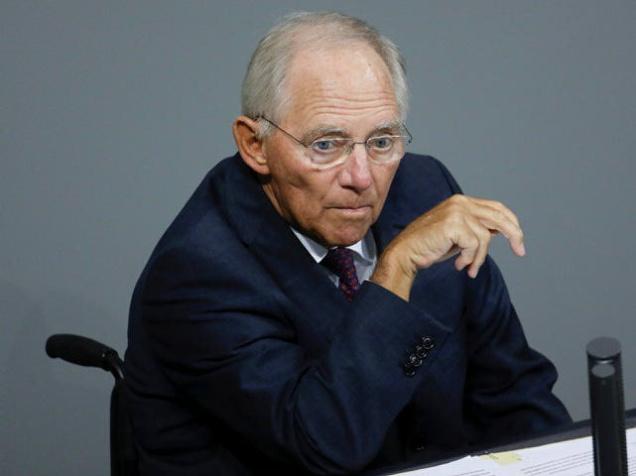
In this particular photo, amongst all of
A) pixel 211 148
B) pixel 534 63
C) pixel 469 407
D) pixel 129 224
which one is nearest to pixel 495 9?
pixel 534 63

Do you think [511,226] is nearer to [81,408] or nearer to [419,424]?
[419,424]

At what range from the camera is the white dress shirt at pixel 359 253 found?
1.99 meters

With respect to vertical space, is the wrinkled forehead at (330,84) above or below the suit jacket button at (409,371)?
above

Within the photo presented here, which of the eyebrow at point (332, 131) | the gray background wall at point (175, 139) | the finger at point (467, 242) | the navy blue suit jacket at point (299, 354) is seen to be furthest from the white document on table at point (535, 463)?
the gray background wall at point (175, 139)

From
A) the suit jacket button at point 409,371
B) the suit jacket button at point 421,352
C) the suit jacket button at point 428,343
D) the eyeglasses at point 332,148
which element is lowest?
the suit jacket button at point 409,371

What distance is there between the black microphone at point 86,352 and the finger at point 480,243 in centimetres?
72

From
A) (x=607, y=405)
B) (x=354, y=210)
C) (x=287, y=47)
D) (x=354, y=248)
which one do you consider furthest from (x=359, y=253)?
(x=607, y=405)

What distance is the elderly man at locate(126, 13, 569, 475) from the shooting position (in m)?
1.77

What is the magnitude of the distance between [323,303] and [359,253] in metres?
0.16

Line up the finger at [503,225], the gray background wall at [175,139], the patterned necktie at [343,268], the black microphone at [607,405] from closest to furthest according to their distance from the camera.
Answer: the black microphone at [607,405] < the finger at [503,225] < the patterned necktie at [343,268] < the gray background wall at [175,139]

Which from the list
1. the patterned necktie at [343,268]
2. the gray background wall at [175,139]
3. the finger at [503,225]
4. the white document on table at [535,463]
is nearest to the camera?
the white document on table at [535,463]

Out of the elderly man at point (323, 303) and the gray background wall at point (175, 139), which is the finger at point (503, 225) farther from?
the gray background wall at point (175, 139)

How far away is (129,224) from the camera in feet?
9.48

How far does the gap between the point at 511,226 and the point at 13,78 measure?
1482mm
